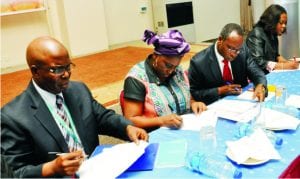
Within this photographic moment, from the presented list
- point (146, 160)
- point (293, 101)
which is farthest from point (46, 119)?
point (293, 101)

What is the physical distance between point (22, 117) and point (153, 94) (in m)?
0.84

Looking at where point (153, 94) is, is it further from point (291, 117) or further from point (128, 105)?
point (291, 117)

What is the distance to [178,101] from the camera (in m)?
2.11

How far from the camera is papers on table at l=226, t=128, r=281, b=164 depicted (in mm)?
1399

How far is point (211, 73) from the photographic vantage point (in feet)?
8.30

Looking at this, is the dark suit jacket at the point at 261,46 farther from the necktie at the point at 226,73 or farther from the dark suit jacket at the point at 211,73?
the necktie at the point at 226,73

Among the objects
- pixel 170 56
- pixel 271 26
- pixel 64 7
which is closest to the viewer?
pixel 170 56

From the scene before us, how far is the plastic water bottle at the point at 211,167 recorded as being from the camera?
1.30 metres

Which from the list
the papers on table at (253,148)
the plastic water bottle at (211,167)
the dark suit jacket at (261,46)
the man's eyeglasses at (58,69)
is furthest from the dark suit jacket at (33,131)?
the dark suit jacket at (261,46)

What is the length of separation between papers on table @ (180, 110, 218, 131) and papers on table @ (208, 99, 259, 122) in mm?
54

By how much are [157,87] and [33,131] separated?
85 centimetres

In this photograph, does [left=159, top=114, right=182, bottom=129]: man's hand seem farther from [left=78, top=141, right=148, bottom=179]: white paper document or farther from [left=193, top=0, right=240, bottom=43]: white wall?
[left=193, top=0, right=240, bottom=43]: white wall

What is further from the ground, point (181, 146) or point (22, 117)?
point (22, 117)

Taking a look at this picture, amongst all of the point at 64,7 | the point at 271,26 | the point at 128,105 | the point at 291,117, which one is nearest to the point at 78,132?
the point at 128,105
